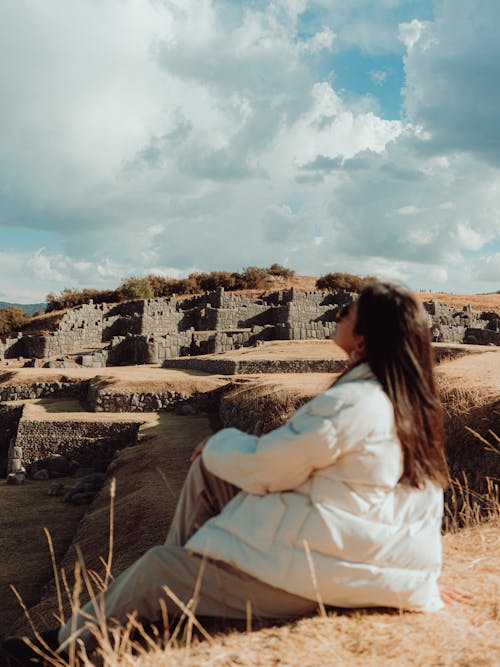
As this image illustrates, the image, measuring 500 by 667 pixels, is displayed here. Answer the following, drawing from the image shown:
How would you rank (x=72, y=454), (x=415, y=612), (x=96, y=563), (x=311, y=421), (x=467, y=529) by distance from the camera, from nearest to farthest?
(x=311, y=421)
(x=415, y=612)
(x=467, y=529)
(x=96, y=563)
(x=72, y=454)

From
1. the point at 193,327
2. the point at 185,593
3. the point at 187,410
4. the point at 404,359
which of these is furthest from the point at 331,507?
the point at 193,327

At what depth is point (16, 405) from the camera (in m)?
20.9

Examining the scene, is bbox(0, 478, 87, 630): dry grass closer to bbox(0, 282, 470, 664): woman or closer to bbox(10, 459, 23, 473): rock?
bbox(10, 459, 23, 473): rock

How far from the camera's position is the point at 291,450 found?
3.15 metres

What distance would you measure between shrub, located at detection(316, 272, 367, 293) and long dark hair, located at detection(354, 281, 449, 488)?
53.1 m

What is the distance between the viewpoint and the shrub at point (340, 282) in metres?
56.8

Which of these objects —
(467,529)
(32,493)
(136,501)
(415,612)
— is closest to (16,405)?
(32,493)

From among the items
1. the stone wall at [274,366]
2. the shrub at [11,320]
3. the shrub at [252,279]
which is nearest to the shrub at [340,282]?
the shrub at [252,279]

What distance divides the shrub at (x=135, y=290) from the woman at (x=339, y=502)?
52.9 metres

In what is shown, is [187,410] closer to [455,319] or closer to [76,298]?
[455,319]

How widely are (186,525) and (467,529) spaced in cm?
294

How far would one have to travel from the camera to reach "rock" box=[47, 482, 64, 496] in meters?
14.3

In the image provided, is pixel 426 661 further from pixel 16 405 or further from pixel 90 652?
pixel 16 405

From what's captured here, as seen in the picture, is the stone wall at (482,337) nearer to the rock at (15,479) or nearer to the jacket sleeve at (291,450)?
the rock at (15,479)
